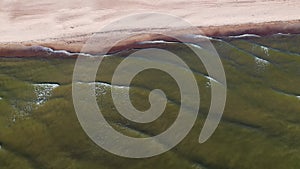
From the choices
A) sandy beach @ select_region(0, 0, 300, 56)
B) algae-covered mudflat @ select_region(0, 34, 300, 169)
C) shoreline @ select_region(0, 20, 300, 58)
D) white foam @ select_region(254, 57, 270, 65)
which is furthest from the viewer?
sandy beach @ select_region(0, 0, 300, 56)

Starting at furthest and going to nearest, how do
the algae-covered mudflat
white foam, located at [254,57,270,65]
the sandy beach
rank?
the sandy beach
white foam, located at [254,57,270,65]
the algae-covered mudflat

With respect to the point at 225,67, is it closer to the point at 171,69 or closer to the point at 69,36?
the point at 171,69

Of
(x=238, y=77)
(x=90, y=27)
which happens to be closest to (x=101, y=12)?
(x=90, y=27)

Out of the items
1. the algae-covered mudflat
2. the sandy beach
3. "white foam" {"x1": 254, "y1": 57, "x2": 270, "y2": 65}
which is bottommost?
the algae-covered mudflat

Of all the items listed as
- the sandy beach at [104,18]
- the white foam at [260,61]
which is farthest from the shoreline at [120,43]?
the white foam at [260,61]

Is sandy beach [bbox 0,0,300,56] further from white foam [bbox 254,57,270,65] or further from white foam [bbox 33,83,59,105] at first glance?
white foam [bbox 33,83,59,105]

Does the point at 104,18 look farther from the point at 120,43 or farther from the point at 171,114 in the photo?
the point at 171,114

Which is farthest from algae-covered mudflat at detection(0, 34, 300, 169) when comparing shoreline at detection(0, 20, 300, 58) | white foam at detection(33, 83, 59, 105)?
shoreline at detection(0, 20, 300, 58)
